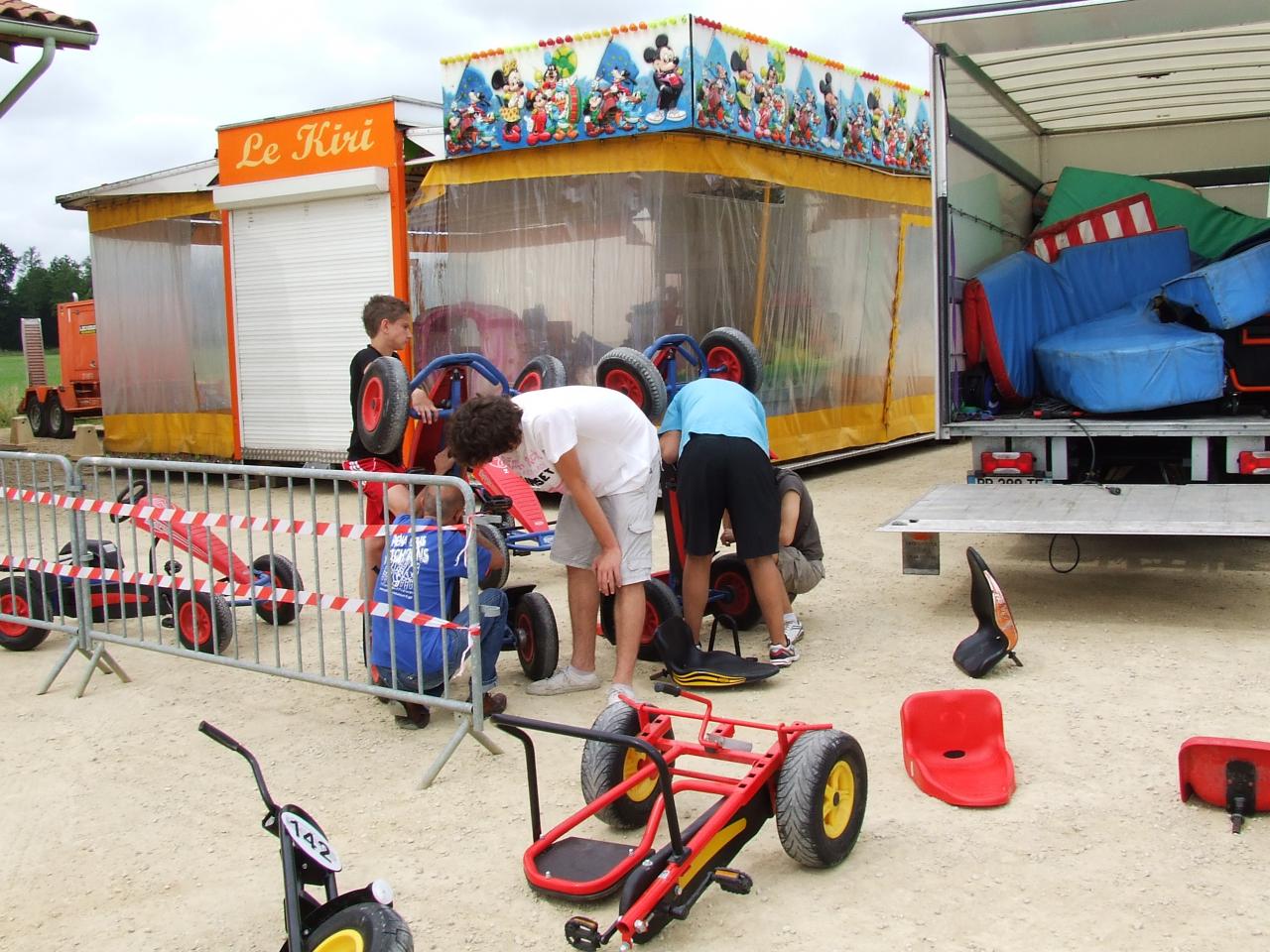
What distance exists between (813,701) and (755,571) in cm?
74

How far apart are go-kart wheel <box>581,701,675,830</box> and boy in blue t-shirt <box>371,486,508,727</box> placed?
0.89 metres

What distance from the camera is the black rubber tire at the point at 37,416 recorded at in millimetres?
22344

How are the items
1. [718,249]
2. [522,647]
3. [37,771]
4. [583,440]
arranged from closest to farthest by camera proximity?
[37,771] → [583,440] → [522,647] → [718,249]

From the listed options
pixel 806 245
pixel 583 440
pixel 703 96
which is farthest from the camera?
pixel 806 245

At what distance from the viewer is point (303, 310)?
1176 centimetres

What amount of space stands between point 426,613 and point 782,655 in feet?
5.58

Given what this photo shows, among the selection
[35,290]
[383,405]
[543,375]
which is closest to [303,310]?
[543,375]

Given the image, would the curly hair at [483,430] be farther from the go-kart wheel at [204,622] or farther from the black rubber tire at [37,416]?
the black rubber tire at [37,416]

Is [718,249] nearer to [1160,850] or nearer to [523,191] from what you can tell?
[523,191]

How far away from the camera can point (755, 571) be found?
5.54 m

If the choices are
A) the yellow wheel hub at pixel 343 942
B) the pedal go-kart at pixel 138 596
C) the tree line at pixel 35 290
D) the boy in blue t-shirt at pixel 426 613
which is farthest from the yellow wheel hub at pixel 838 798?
the tree line at pixel 35 290

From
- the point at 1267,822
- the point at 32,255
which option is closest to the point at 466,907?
the point at 1267,822

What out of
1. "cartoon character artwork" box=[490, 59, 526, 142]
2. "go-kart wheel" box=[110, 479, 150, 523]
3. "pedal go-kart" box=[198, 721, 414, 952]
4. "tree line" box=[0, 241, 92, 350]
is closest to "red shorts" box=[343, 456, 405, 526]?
"go-kart wheel" box=[110, 479, 150, 523]

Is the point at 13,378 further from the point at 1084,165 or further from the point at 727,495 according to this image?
the point at 727,495
